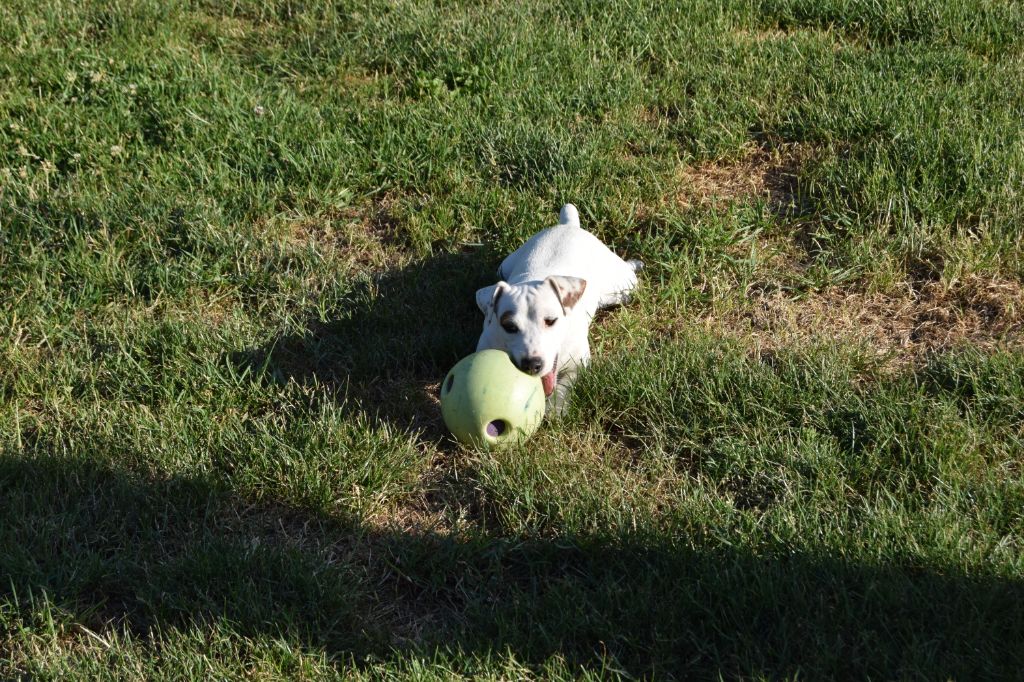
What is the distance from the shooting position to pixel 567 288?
14.1 feet

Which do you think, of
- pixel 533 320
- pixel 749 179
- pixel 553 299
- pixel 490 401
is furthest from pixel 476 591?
pixel 749 179

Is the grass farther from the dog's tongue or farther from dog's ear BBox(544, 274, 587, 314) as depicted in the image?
dog's ear BBox(544, 274, 587, 314)

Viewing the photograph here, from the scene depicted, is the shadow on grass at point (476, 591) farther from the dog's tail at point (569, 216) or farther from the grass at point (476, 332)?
the dog's tail at point (569, 216)

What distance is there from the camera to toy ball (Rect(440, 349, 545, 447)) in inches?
152

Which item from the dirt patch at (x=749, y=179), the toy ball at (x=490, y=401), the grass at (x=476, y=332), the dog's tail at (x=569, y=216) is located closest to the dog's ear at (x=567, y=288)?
the grass at (x=476, y=332)

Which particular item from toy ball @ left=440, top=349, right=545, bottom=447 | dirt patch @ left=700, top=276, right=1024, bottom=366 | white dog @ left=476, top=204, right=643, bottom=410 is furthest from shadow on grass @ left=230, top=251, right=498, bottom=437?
dirt patch @ left=700, top=276, right=1024, bottom=366

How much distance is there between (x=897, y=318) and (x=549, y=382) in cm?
168

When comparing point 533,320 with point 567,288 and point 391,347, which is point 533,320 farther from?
point 391,347

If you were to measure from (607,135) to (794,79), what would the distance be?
119 cm

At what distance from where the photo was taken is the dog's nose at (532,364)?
4.08 m

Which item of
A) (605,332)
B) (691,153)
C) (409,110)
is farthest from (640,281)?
(409,110)

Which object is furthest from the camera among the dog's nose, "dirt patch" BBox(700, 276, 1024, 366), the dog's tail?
the dog's tail

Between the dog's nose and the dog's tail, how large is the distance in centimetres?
114

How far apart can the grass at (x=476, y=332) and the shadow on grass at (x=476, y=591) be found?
0.01m
